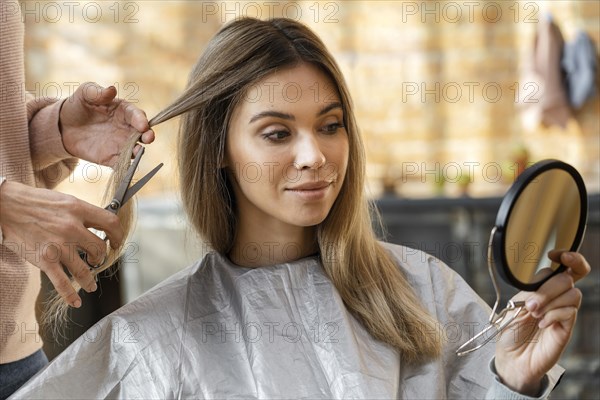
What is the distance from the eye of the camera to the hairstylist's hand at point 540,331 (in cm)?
119

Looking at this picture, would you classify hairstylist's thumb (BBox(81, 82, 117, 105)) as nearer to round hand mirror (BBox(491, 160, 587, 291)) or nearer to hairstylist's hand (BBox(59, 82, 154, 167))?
hairstylist's hand (BBox(59, 82, 154, 167))

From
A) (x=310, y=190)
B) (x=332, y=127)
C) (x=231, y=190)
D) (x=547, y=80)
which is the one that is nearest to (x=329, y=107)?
(x=332, y=127)

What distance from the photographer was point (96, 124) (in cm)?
146

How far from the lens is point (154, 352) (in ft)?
4.42

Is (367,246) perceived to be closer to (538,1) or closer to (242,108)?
(242,108)

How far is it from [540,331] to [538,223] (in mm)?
171

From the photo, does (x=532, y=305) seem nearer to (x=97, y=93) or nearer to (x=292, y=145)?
(x=292, y=145)

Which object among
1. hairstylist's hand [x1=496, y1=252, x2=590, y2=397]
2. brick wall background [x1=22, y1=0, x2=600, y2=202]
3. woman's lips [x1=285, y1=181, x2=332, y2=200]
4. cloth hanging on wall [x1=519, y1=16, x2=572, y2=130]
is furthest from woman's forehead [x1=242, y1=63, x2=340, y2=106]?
cloth hanging on wall [x1=519, y1=16, x2=572, y2=130]

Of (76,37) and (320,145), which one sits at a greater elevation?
(76,37)

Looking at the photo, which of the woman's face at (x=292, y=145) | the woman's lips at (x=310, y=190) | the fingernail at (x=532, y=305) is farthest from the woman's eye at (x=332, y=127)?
the fingernail at (x=532, y=305)

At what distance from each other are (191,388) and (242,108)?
19.9 inches

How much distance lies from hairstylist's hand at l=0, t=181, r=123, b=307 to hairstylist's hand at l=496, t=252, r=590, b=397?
0.64 m

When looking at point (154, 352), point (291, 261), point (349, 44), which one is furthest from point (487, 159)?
point (154, 352)

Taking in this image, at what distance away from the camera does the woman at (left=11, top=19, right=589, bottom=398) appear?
1.33 m
